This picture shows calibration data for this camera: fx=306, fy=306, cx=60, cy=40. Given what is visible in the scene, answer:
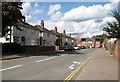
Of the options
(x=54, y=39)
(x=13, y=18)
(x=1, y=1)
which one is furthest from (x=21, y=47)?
(x=54, y=39)

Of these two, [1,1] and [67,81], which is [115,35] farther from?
[67,81]

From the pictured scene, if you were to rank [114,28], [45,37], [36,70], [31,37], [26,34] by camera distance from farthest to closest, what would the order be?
1. [45,37]
2. [31,37]
3. [26,34]
4. [114,28]
5. [36,70]

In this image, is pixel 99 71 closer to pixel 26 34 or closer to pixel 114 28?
pixel 114 28

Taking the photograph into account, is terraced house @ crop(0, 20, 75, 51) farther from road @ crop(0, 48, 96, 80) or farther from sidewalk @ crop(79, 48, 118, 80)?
sidewalk @ crop(79, 48, 118, 80)

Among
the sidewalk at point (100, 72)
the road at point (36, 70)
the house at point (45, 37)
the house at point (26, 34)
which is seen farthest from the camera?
the house at point (45, 37)

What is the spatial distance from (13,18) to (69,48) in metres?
37.5

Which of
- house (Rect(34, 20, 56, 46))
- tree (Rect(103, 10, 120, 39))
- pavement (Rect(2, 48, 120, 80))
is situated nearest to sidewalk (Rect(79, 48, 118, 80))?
pavement (Rect(2, 48, 120, 80))

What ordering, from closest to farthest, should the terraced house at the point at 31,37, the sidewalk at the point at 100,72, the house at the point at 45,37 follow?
the sidewalk at the point at 100,72, the terraced house at the point at 31,37, the house at the point at 45,37

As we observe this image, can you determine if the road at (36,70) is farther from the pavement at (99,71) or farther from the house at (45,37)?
the house at (45,37)

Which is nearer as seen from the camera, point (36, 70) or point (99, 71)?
point (99, 71)

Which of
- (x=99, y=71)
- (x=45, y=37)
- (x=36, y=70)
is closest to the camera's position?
(x=99, y=71)

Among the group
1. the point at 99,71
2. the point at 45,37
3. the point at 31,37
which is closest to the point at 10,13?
the point at 99,71

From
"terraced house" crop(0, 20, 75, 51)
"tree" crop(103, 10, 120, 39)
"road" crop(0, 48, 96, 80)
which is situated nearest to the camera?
"road" crop(0, 48, 96, 80)

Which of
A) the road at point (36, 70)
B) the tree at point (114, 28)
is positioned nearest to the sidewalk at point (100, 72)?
the road at point (36, 70)
